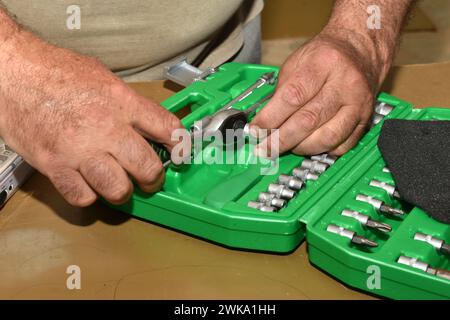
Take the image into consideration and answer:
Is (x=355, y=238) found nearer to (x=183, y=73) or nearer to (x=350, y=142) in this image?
(x=350, y=142)

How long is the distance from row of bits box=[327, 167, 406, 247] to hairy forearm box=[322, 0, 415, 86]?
0.22 metres

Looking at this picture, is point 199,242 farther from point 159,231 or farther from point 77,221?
point 77,221

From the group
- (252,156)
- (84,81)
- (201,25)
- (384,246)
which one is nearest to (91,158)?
(84,81)

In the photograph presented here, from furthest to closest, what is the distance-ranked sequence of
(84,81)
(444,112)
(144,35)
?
(144,35) → (444,112) → (84,81)

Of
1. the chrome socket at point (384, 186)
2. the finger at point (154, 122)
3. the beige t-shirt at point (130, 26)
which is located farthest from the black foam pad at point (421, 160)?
the beige t-shirt at point (130, 26)

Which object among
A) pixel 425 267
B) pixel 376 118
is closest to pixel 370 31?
pixel 376 118

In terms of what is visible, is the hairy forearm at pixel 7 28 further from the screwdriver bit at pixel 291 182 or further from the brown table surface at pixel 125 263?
the screwdriver bit at pixel 291 182

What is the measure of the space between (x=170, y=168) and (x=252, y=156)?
0.11 meters

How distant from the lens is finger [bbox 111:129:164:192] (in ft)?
2.60

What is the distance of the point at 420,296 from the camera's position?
71 cm

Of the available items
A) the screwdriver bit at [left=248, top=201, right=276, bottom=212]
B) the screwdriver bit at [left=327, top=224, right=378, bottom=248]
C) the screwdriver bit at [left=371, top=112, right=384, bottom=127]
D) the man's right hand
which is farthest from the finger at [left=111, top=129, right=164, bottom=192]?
the screwdriver bit at [left=371, top=112, right=384, bottom=127]

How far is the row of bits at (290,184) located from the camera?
805mm

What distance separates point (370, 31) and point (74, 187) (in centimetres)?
52

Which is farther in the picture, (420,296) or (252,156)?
(252,156)
